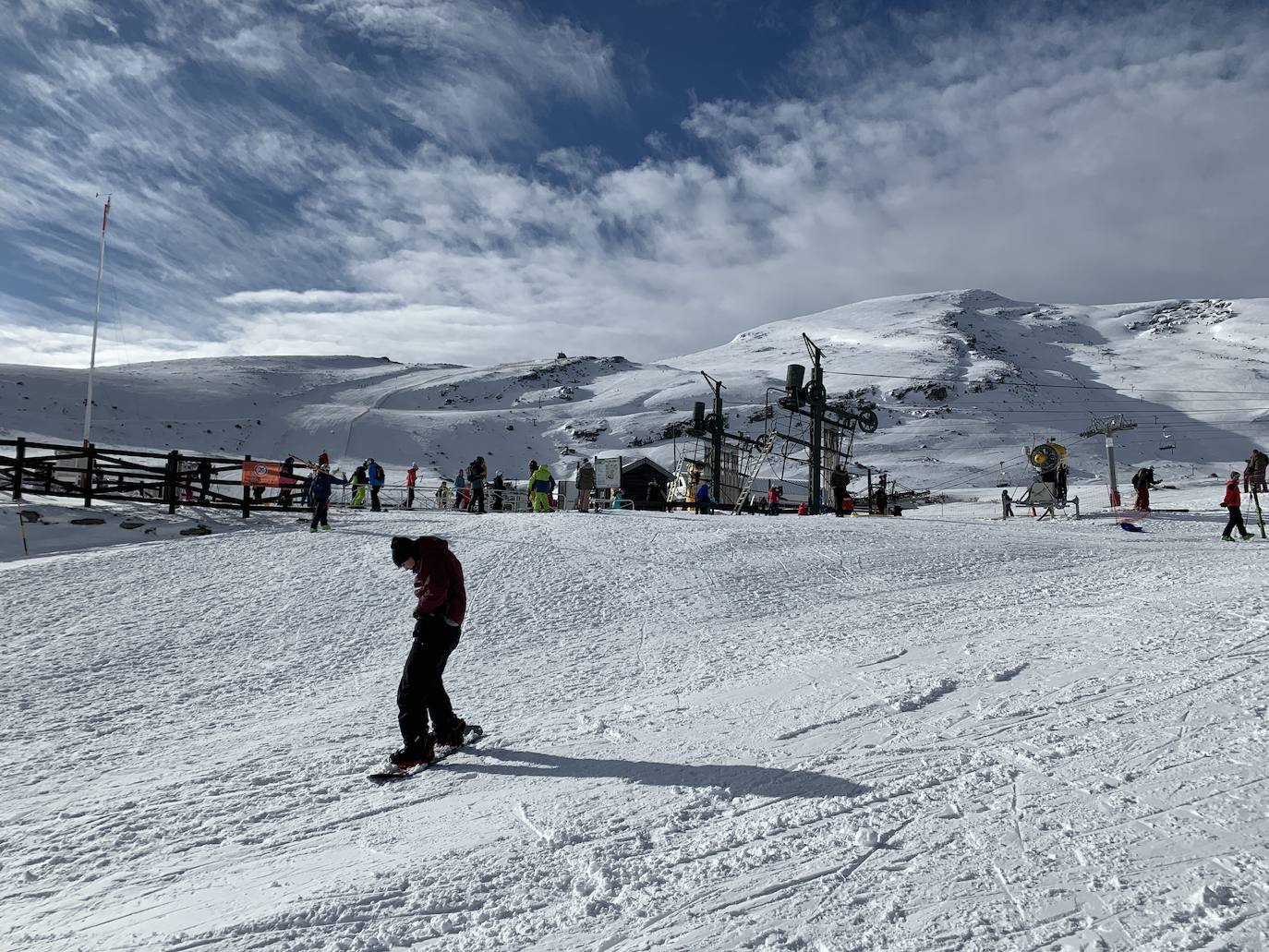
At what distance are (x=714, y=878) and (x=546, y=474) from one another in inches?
695

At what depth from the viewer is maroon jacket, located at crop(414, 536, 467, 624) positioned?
17.4 feet

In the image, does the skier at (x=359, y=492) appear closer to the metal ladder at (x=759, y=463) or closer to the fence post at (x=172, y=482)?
the fence post at (x=172, y=482)

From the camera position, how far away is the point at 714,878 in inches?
134

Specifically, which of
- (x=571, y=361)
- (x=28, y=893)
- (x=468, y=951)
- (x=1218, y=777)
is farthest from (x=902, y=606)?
(x=571, y=361)

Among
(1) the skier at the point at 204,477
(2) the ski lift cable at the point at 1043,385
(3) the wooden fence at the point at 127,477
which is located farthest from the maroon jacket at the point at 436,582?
(2) the ski lift cable at the point at 1043,385

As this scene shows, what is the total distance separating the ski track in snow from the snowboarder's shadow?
0.03m

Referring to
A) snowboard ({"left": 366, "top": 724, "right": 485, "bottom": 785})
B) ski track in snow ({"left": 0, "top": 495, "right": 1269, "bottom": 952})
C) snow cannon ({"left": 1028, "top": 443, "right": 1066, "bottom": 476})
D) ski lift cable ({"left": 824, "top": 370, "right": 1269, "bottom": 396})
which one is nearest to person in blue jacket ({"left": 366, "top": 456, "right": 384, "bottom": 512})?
ski track in snow ({"left": 0, "top": 495, "right": 1269, "bottom": 952})

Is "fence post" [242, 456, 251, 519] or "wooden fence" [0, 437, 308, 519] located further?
"fence post" [242, 456, 251, 519]

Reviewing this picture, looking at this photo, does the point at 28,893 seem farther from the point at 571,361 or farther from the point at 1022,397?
the point at 571,361

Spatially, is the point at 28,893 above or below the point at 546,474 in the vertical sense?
below

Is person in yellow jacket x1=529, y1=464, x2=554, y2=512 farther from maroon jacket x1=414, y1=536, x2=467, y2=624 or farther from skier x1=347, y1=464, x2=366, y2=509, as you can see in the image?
maroon jacket x1=414, y1=536, x2=467, y2=624

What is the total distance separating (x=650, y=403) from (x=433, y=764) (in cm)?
10248

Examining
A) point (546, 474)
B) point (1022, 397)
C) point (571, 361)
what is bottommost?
point (546, 474)

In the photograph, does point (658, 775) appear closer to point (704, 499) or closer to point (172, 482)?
point (172, 482)
